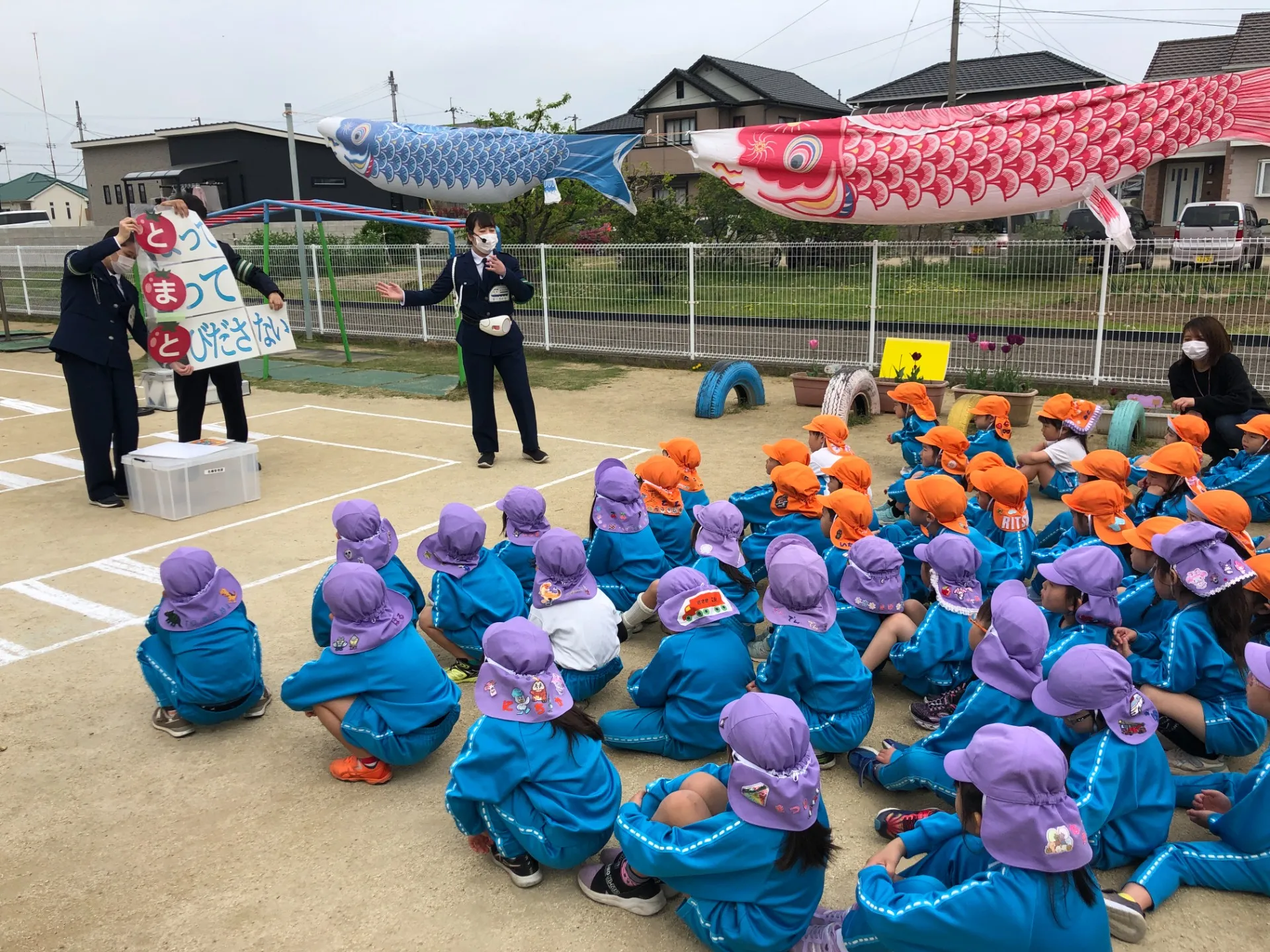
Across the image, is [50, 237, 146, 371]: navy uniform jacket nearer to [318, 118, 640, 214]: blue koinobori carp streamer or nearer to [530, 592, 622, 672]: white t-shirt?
[530, 592, 622, 672]: white t-shirt

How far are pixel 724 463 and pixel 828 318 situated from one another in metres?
4.13

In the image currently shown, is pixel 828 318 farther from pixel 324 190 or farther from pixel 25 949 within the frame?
pixel 324 190

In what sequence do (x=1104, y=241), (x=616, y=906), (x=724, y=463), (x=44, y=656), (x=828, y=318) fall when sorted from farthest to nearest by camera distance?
(x=828, y=318) < (x=1104, y=241) < (x=724, y=463) < (x=44, y=656) < (x=616, y=906)

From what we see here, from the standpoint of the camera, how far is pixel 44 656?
477cm

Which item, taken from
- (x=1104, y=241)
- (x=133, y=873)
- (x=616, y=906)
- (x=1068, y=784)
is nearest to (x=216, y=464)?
(x=133, y=873)

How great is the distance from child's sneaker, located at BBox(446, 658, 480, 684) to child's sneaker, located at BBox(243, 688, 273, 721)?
2.57ft

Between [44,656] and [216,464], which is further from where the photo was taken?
[216,464]

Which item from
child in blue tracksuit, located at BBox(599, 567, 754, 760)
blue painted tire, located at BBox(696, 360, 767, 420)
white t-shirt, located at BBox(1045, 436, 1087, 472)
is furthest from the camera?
blue painted tire, located at BBox(696, 360, 767, 420)

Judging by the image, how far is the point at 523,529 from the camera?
4.71 metres

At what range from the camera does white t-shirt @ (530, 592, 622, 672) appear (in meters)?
3.93

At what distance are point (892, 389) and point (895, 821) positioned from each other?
687 cm

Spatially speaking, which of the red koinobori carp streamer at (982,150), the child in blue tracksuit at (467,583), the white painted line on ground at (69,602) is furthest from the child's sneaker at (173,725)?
the red koinobori carp streamer at (982,150)

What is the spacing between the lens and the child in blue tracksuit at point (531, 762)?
9.48ft

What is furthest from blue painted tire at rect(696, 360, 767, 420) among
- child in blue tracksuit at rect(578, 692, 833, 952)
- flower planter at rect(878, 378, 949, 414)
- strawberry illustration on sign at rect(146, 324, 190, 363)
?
child in blue tracksuit at rect(578, 692, 833, 952)
